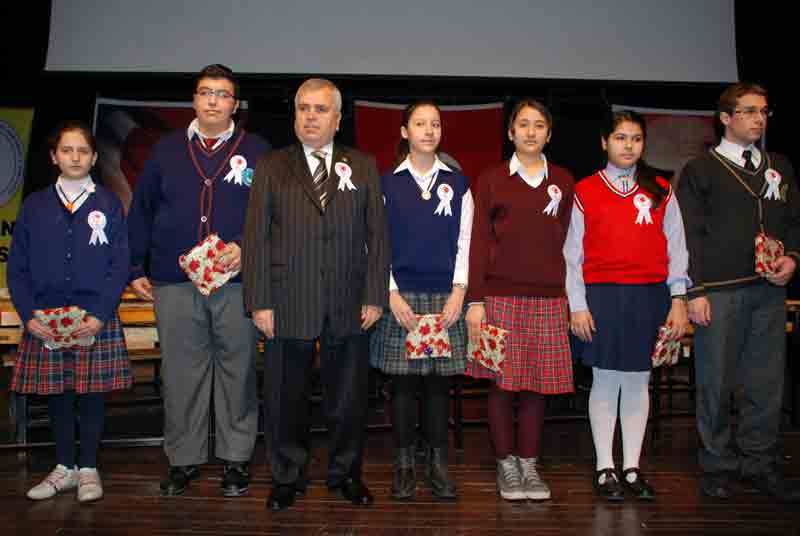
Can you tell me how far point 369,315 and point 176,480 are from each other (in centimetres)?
103

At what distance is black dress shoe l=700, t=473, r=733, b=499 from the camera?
2.74 meters

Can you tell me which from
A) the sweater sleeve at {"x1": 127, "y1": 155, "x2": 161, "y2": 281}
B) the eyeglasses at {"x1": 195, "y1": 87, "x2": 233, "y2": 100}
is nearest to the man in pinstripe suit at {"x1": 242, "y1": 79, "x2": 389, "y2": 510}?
the eyeglasses at {"x1": 195, "y1": 87, "x2": 233, "y2": 100}

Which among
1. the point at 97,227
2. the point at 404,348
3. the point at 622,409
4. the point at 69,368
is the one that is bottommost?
the point at 622,409

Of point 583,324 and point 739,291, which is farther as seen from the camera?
point 739,291

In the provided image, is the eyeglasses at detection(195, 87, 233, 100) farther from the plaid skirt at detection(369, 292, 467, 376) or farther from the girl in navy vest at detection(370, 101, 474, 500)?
the plaid skirt at detection(369, 292, 467, 376)

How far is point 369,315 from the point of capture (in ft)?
8.33

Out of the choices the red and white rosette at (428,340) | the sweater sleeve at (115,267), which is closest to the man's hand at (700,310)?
the red and white rosette at (428,340)

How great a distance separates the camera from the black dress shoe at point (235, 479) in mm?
2729

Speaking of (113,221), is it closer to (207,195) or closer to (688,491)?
(207,195)

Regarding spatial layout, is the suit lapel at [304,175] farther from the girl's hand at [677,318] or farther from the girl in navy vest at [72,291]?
the girl's hand at [677,318]

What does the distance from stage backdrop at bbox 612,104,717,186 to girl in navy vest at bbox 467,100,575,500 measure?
3.07 m

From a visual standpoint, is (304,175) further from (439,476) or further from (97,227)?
(439,476)

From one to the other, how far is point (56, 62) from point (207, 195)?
2.93 m

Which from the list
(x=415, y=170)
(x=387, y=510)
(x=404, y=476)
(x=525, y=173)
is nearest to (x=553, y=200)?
(x=525, y=173)
